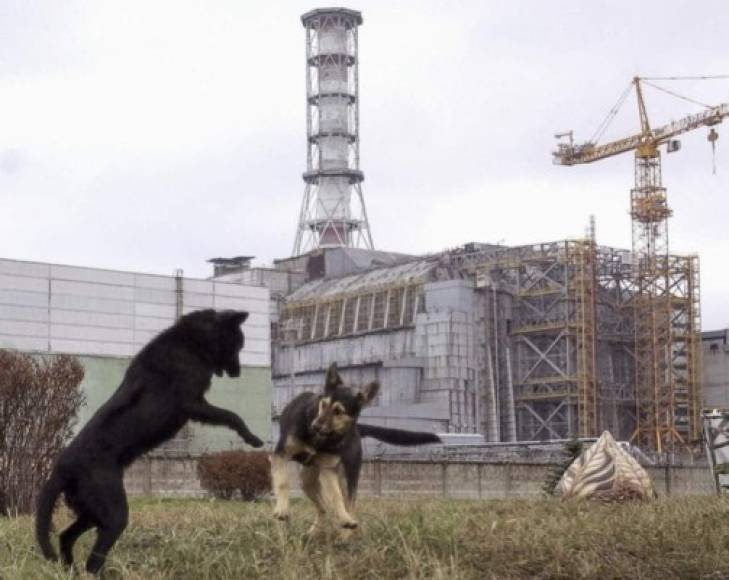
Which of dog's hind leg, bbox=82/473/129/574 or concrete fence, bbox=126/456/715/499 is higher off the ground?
dog's hind leg, bbox=82/473/129/574

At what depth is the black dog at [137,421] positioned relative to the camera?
30.2 feet

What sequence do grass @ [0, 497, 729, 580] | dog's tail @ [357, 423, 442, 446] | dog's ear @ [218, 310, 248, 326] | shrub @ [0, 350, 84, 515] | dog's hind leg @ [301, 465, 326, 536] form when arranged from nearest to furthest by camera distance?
grass @ [0, 497, 729, 580] < dog's ear @ [218, 310, 248, 326] < dog's hind leg @ [301, 465, 326, 536] < dog's tail @ [357, 423, 442, 446] < shrub @ [0, 350, 84, 515]

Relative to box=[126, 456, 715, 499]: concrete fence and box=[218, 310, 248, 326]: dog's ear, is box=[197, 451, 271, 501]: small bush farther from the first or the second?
box=[218, 310, 248, 326]: dog's ear

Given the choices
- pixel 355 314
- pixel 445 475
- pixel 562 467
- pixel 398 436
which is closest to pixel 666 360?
pixel 355 314

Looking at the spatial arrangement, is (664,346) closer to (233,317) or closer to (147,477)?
(147,477)

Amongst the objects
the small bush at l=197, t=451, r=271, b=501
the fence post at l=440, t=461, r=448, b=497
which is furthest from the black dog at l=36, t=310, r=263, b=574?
the fence post at l=440, t=461, r=448, b=497

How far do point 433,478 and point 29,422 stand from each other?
1855 centimetres

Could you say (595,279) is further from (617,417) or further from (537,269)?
(617,417)

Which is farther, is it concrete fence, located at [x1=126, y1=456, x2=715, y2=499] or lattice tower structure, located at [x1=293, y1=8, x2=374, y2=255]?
lattice tower structure, located at [x1=293, y1=8, x2=374, y2=255]

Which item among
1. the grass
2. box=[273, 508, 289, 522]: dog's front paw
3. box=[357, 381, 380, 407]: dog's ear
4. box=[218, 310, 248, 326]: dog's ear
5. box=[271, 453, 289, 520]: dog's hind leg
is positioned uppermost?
box=[218, 310, 248, 326]: dog's ear

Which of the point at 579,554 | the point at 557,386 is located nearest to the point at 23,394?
the point at 579,554

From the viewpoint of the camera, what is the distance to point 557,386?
7762 cm

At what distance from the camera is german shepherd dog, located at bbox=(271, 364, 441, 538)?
9750mm

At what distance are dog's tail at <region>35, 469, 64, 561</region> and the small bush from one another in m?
22.9
